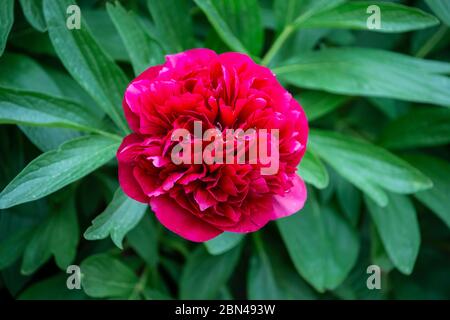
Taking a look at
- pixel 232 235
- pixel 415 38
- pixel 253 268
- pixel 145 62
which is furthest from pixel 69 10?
pixel 415 38

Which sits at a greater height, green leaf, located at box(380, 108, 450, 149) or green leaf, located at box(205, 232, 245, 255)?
green leaf, located at box(380, 108, 450, 149)

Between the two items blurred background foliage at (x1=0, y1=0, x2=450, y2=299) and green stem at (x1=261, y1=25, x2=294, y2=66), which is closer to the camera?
blurred background foliage at (x1=0, y1=0, x2=450, y2=299)

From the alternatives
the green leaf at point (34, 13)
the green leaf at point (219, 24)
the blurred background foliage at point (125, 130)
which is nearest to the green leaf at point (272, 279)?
the blurred background foliage at point (125, 130)

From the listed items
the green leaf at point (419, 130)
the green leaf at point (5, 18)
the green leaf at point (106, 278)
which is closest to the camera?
the green leaf at point (5, 18)

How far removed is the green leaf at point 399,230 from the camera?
0.80 meters

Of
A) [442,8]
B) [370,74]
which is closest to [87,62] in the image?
[370,74]

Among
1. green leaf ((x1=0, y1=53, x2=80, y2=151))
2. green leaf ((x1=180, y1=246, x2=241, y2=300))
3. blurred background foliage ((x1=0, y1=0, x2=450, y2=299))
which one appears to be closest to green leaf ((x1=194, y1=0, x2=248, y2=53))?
blurred background foliage ((x1=0, y1=0, x2=450, y2=299))

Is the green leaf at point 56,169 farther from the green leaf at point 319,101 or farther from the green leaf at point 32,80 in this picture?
the green leaf at point 319,101

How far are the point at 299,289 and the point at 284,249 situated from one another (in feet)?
0.25

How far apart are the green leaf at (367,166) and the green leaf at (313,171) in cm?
6

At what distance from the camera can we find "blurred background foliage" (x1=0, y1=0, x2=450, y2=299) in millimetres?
652

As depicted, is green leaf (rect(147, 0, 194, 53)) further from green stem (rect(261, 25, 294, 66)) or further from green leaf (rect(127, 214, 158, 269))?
green leaf (rect(127, 214, 158, 269))

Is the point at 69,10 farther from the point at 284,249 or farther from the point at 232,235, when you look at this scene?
the point at 284,249

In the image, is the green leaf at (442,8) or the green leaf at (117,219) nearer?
the green leaf at (117,219)
